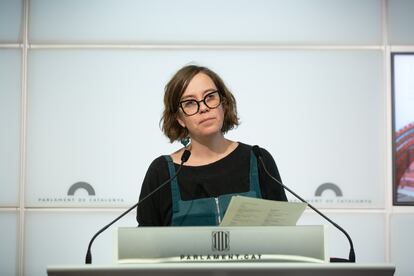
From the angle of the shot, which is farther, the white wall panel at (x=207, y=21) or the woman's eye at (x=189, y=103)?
the white wall panel at (x=207, y=21)

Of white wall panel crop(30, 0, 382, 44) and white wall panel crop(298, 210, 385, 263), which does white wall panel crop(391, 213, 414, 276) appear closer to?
white wall panel crop(298, 210, 385, 263)

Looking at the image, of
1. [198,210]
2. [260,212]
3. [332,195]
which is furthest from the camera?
[332,195]

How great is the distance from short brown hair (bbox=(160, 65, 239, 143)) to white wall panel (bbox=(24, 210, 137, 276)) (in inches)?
39.7

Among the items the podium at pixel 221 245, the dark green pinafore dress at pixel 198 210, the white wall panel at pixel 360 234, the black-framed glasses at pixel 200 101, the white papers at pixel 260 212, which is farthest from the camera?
the white wall panel at pixel 360 234

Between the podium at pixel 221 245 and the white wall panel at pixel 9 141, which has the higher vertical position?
the white wall panel at pixel 9 141

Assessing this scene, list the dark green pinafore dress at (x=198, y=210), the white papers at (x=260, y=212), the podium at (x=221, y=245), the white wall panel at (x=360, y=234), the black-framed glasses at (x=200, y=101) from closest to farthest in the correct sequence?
the podium at (x=221, y=245) → the white papers at (x=260, y=212) → the dark green pinafore dress at (x=198, y=210) → the black-framed glasses at (x=200, y=101) → the white wall panel at (x=360, y=234)

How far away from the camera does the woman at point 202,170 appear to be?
198 centimetres

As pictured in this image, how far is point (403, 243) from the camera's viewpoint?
3.18 m

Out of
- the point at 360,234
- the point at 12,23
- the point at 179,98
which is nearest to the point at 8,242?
the point at 12,23

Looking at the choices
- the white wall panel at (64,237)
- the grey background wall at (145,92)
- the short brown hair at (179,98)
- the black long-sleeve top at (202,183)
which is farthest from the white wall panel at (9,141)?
the black long-sleeve top at (202,183)

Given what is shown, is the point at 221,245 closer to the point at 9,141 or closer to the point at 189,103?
the point at 189,103

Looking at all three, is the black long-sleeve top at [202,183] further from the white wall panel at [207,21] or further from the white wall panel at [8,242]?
the white wall panel at [8,242]

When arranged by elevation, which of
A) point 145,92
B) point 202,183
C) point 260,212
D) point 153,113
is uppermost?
point 145,92

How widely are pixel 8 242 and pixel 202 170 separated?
1.66 metres
